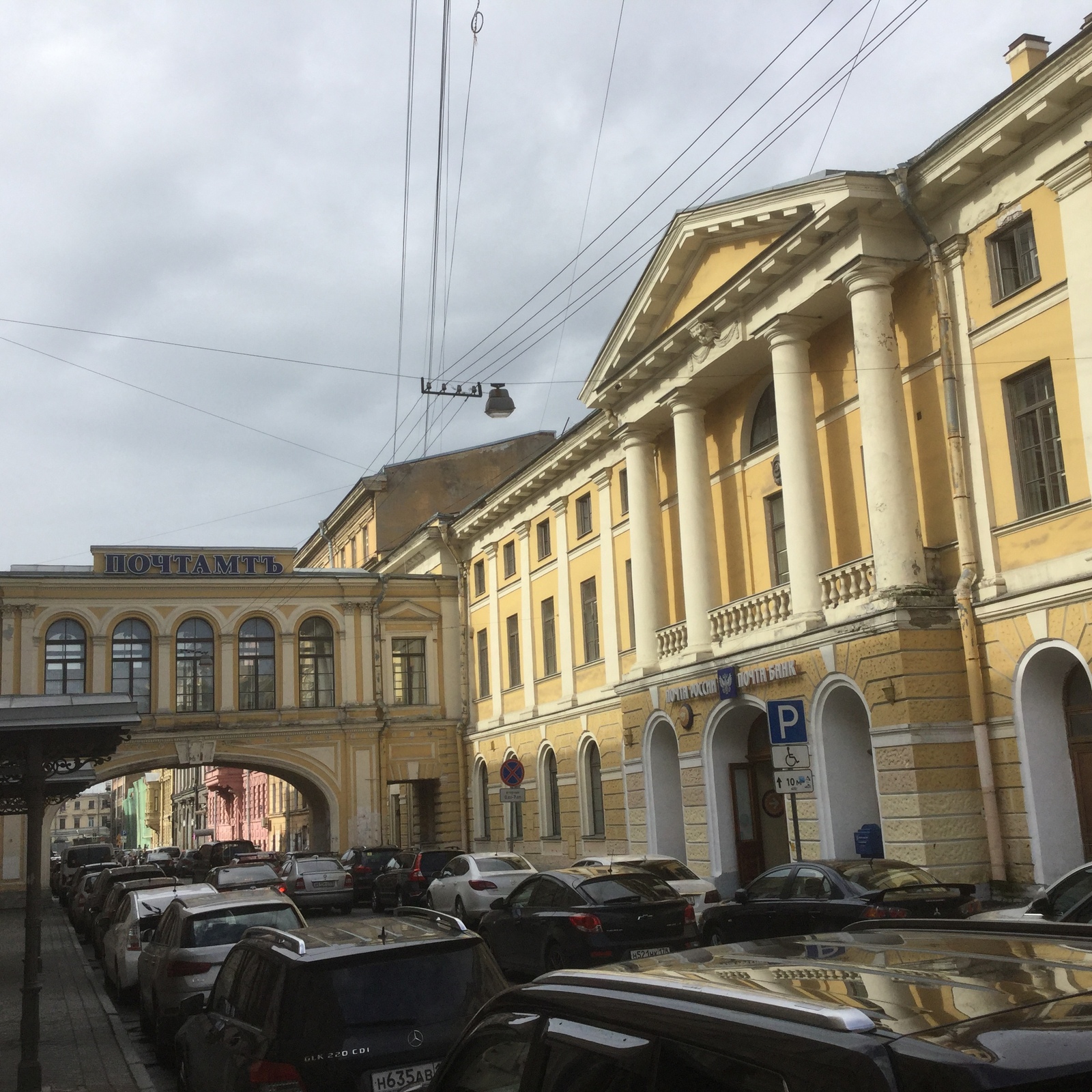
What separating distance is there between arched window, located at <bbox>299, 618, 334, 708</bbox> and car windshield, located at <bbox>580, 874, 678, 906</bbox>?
29.5 m

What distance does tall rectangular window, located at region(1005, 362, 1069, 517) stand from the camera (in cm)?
1844

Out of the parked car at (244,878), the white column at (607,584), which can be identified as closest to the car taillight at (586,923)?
the parked car at (244,878)

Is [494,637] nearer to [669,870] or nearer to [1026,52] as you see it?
[669,870]

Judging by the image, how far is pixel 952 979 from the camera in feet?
9.36

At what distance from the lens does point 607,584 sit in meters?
32.8

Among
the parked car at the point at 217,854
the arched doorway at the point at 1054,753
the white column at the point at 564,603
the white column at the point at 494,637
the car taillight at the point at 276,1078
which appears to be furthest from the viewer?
the parked car at the point at 217,854

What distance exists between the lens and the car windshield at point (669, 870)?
20.0m

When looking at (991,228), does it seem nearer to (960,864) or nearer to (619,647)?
(960,864)

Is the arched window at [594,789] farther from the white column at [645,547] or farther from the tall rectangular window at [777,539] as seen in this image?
the tall rectangular window at [777,539]

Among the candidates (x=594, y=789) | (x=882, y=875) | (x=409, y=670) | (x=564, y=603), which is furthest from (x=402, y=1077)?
(x=409, y=670)

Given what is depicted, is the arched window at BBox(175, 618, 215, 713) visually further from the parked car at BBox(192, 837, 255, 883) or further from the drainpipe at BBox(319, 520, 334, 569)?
the drainpipe at BBox(319, 520, 334, 569)

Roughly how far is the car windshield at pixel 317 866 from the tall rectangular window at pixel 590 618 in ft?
28.3

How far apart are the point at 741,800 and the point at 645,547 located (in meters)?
6.17

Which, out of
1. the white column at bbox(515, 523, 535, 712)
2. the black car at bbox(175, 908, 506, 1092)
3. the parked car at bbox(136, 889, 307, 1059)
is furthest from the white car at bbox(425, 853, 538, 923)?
the black car at bbox(175, 908, 506, 1092)
